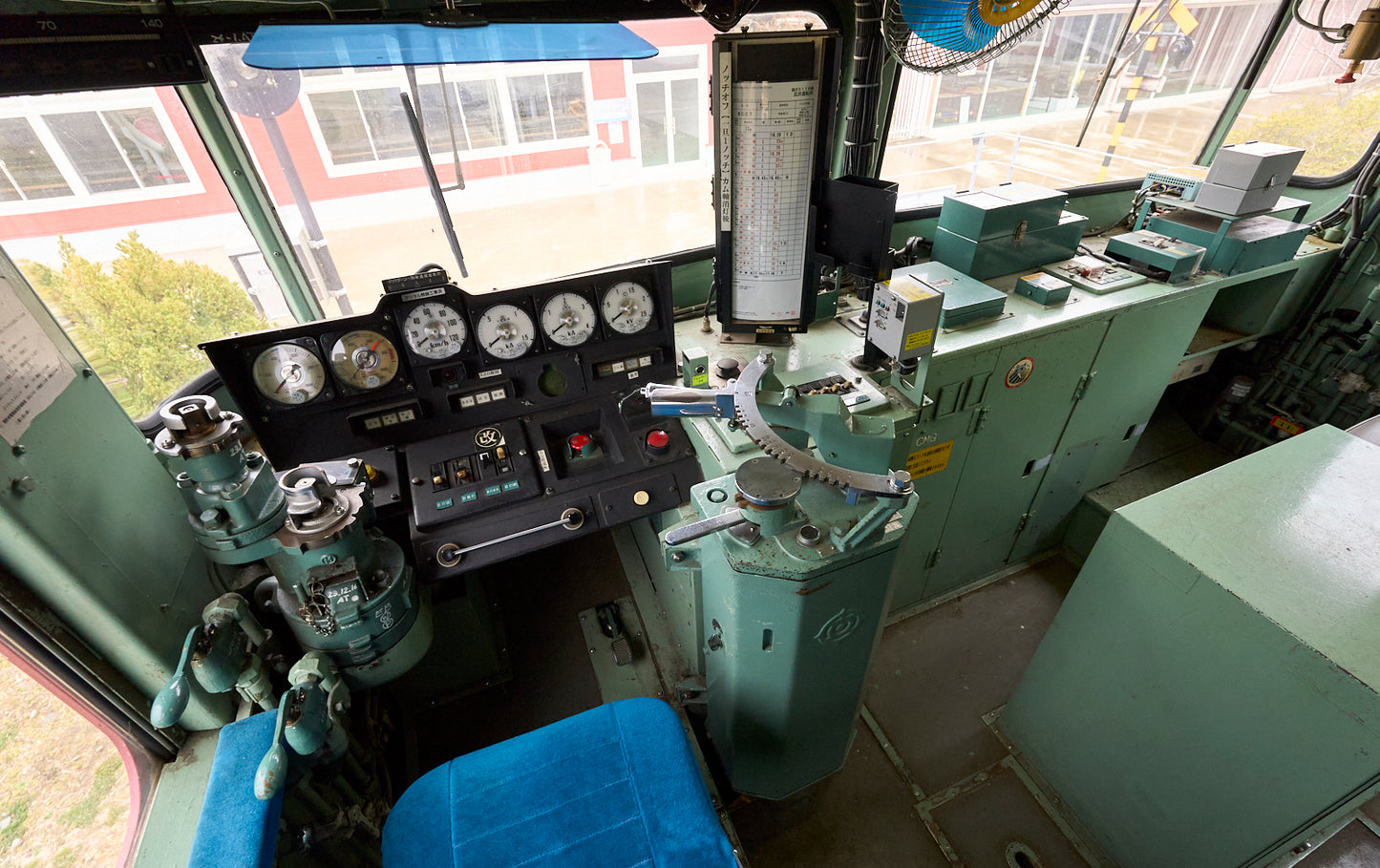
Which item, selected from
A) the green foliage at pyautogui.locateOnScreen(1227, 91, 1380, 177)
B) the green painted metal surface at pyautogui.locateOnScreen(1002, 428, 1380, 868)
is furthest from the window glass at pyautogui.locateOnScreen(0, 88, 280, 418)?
the green foliage at pyautogui.locateOnScreen(1227, 91, 1380, 177)

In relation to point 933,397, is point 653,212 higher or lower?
higher

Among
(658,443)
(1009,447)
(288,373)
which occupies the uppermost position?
(288,373)

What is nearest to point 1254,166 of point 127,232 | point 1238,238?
point 1238,238

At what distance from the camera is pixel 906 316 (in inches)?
64.8

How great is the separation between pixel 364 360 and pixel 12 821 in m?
1.12

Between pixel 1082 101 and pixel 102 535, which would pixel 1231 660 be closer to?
pixel 102 535

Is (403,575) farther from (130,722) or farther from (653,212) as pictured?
(653,212)

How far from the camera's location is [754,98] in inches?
69.4

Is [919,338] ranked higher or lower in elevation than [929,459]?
higher

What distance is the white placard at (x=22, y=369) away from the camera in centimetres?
101

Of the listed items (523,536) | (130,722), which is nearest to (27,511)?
(130,722)

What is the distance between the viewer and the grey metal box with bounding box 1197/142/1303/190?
7.82ft


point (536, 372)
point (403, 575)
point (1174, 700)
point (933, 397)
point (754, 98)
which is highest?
point (754, 98)

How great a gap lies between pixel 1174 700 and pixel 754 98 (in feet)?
6.65
